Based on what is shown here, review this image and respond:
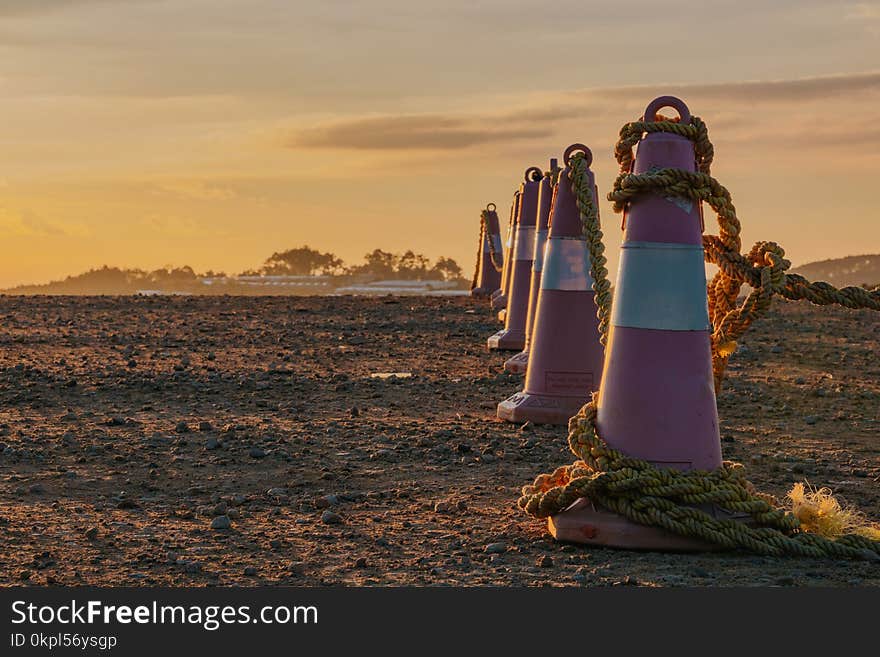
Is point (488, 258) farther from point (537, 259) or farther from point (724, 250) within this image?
point (724, 250)

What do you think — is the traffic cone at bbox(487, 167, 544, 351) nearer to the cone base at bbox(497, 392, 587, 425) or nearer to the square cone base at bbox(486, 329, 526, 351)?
the square cone base at bbox(486, 329, 526, 351)

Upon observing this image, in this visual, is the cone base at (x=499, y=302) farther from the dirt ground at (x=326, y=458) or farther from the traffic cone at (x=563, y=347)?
the traffic cone at (x=563, y=347)

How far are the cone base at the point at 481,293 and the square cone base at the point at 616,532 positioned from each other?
15551 mm

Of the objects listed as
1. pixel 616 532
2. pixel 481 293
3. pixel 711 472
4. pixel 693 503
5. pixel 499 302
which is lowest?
pixel 616 532

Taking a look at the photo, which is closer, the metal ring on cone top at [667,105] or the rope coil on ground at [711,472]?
the rope coil on ground at [711,472]

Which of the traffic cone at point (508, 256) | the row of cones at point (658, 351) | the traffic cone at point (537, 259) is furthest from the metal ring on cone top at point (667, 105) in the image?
the traffic cone at point (508, 256)

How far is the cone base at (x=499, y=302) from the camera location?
55.1ft

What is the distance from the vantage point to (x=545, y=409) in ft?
24.8

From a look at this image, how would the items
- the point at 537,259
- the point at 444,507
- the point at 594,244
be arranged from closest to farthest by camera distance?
the point at 444,507
the point at 594,244
the point at 537,259

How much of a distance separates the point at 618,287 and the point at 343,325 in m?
9.55

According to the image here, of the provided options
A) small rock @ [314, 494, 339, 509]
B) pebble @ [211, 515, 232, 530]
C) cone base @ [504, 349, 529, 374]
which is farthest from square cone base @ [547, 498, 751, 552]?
cone base @ [504, 349, 529, 374]

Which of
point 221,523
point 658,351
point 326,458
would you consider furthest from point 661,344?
point 326,458

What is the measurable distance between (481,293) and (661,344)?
51.2 feet

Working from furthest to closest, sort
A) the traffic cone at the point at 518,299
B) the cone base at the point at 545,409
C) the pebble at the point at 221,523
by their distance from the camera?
the traffic cone at the point at 518,299 < the cone base at the point at 545,409 < the pebble at the point at 221,523
